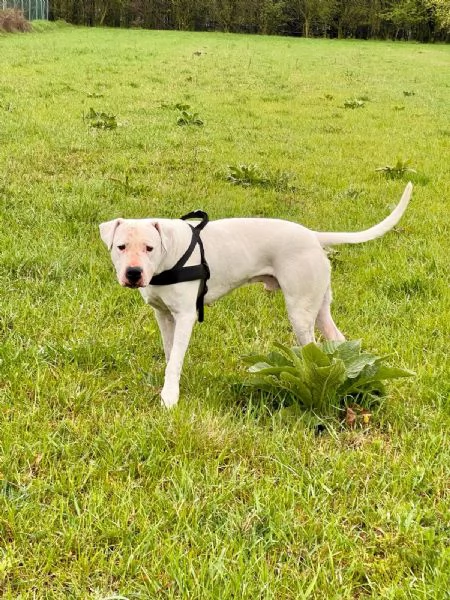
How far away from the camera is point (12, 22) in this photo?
124 ft

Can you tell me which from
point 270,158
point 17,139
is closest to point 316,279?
point 270,158

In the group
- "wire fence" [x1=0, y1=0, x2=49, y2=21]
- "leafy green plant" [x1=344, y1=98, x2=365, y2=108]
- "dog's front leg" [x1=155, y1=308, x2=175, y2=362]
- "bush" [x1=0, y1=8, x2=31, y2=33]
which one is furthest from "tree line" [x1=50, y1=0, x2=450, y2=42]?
"dog's front leg" [x1=155, y1=308, x2=175, y2=362]

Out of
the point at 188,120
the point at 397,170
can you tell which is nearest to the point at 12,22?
the point at 188,120

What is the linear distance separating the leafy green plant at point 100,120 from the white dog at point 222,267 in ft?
28.1

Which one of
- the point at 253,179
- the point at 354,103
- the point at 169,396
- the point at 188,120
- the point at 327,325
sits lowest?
the point at 169,396

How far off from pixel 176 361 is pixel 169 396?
0.23m

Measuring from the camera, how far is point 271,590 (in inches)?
86.0

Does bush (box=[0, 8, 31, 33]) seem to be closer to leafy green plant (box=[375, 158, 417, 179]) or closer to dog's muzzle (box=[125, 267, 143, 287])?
leafy green plant (box=[375, 158, 417, 179])

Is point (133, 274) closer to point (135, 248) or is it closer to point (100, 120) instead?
point (135, 248)

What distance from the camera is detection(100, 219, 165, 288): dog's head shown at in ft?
10.8

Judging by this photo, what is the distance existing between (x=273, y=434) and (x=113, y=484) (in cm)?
92

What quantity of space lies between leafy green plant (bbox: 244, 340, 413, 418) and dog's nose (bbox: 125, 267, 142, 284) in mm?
890

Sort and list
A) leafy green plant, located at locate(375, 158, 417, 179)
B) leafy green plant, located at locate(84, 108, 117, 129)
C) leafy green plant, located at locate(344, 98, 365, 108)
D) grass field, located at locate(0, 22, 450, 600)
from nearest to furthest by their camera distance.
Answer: grass field, located at locate(0, 22, 450, 600)
leafy green plant, located at locate(375, 158, 417, 179)
leafy green plant, located at locate(84, 108, 117, 129)
leafy green plant, located at locate(344, 98, 365, 108)

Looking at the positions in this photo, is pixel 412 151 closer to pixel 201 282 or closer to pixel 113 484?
pixel 201 282
